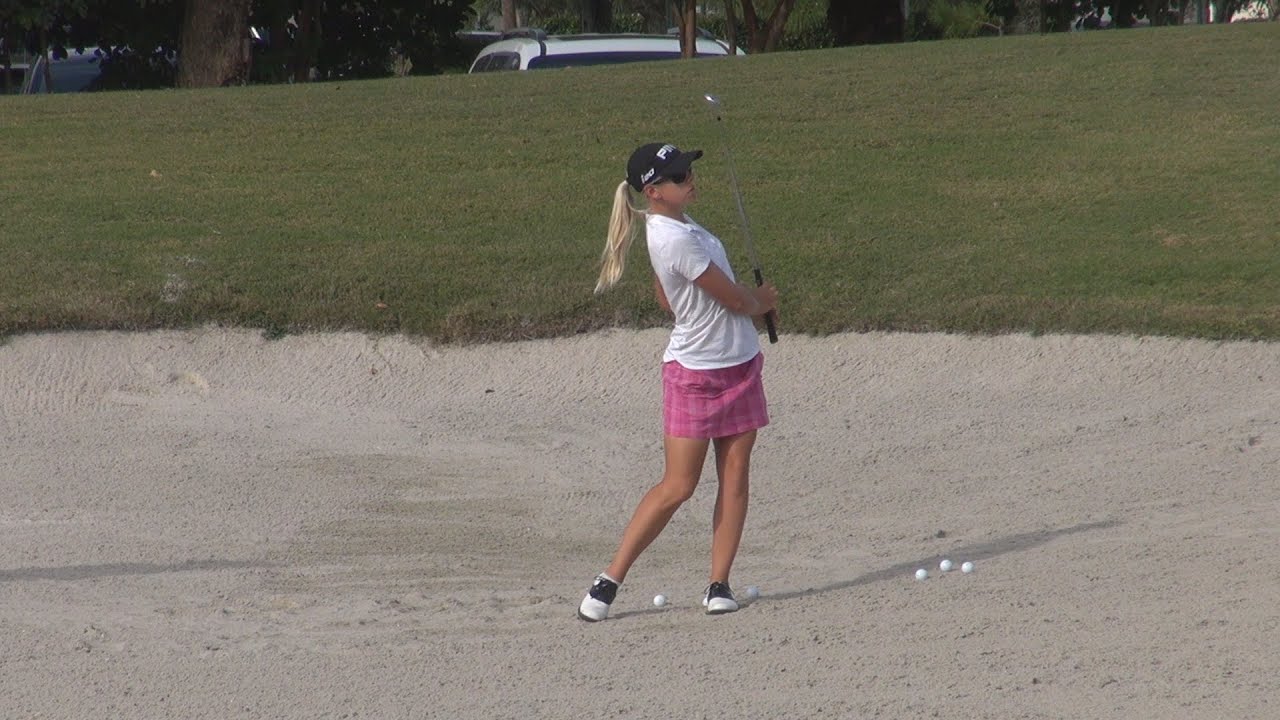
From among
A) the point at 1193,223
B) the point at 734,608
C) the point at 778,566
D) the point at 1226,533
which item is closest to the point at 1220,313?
the point at 1193,223

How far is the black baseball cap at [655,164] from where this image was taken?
5.41 meters

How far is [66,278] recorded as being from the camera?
10.2m

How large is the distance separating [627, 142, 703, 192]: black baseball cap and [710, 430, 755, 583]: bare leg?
3.21ft

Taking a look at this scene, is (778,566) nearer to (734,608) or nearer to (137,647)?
(734,608)

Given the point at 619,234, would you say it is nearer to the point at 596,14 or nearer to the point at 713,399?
the point at 713,399

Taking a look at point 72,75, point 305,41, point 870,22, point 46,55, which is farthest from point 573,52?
point 72,75

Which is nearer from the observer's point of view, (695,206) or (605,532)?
(605,532)

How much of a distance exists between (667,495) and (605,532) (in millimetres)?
1661

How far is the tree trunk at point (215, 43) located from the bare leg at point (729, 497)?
14.3m

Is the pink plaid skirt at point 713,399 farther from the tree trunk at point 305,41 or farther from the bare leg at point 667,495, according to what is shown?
the tree trunk at point 305,41

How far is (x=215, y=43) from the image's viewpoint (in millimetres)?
18500

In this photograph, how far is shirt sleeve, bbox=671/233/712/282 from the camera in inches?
210

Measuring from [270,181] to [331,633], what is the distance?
734 cm

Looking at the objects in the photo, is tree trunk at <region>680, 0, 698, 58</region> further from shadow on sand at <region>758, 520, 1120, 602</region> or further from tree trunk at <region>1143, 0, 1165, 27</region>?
shadow on sand at <region>758, 520, 1120, 602</region>
